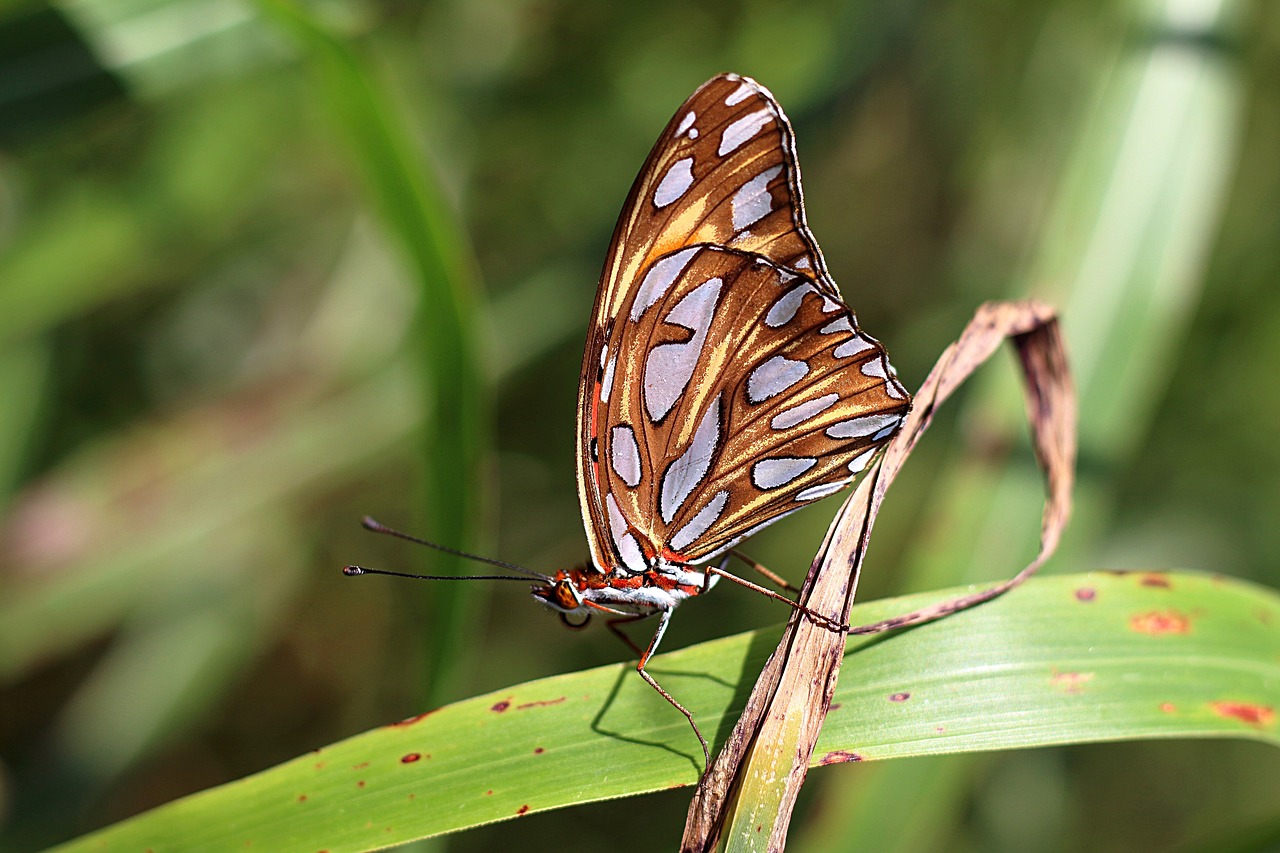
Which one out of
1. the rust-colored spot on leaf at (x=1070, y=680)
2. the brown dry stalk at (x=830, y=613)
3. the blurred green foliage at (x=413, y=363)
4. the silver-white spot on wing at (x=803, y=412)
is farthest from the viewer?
the blurred green foliage at (x=413, y=363)

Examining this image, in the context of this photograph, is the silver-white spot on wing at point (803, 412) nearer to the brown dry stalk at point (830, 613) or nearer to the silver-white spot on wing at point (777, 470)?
the silver-white spot on wing at point (777, 470)

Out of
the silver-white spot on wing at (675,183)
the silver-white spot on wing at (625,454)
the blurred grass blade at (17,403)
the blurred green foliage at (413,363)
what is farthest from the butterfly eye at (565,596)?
the blurred grass blade at (17,403)

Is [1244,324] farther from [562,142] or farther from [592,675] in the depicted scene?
[592,675]

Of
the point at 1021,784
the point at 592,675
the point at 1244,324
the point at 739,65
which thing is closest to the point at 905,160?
the point at 739,65

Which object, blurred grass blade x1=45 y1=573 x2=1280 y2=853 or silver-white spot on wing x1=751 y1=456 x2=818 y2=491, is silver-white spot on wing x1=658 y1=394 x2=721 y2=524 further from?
blurred grass blade x1=45 y1=573 x2=1280 y2=853

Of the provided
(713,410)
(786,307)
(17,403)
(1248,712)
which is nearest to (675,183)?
(786,307)

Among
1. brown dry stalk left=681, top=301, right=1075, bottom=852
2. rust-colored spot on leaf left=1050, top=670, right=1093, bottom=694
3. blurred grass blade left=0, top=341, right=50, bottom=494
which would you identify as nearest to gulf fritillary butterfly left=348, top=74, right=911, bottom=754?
brown dry stalk left=681, top=301, right=1075, bottom=852
